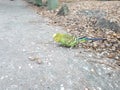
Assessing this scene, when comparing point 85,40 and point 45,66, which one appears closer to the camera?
point 45,66

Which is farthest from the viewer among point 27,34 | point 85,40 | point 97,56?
point 27,34

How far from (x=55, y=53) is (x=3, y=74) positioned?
4.05ft

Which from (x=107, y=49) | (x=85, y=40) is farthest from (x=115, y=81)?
(x=85, y=40)

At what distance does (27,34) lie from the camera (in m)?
6.81

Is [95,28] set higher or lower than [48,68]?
lower

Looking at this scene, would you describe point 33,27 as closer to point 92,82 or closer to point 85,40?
point 85,40

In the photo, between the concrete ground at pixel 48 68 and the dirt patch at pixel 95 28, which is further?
the dirt patch at pixel 95 28

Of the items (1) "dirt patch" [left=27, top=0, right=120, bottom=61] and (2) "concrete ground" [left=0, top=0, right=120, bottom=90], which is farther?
(1) "dirt patch" [left=27, top=0, right=120, bottom=61]

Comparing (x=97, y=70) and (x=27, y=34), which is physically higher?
(x=97, y=70)

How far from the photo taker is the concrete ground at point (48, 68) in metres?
3.92

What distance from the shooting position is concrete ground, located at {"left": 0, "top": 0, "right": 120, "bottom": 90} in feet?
12.9

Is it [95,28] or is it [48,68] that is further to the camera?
[95,28]

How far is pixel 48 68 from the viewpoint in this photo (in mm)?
4438

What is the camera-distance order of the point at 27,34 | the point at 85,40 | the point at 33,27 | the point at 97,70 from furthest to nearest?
1. the point at 33,27
2. the point at 27,34
3. the point at 85,40
4. the point at 97,70
